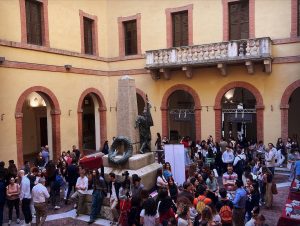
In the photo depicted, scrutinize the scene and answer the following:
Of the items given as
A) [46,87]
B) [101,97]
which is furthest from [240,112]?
[46,87]

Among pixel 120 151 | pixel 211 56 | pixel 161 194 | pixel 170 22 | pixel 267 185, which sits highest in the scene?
pixel 170 22

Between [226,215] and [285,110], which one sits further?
[285,110]

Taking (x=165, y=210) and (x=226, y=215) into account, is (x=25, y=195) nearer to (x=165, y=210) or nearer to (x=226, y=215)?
(x=165, y=210)

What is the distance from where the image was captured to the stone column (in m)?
11.1

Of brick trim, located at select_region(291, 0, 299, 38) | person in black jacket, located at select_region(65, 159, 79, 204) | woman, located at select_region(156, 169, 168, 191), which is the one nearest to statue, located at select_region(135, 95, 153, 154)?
woman, located at select_region(156, 169, 168, 191)

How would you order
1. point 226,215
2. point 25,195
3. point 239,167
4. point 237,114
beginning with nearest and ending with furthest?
point 226,215 → point 25,195 → point 239,167 → point 237,114

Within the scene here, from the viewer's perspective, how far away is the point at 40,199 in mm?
8586

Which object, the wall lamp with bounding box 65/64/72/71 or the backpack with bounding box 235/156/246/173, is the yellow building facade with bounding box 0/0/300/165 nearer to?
the wall lamp with bounding box 65/64/72/71

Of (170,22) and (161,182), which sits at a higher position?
(170,22)

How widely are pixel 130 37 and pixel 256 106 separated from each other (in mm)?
8909

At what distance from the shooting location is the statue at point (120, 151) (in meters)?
10.5

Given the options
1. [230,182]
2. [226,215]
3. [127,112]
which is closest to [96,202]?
[127,112]

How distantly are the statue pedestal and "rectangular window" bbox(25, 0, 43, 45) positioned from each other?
8.42 metres

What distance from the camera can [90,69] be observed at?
19.5m
